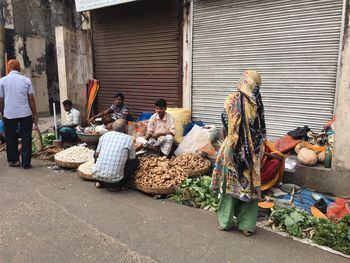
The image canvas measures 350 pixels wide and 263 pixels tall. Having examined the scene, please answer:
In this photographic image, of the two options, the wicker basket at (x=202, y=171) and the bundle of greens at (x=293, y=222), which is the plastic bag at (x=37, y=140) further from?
the bundle of greens at (x=293, y=222)

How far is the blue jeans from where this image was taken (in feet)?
24.8

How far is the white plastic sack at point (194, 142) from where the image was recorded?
19.8ft

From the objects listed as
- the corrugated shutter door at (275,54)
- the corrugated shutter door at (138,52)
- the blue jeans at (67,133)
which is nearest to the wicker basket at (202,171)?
the corrugated shutter door at (275,54)

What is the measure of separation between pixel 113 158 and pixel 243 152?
7.02ft

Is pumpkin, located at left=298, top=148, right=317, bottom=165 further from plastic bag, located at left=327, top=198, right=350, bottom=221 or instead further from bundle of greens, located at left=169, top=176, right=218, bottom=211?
bundle of greens, located at left=169, top=176, right=218, bottom=211

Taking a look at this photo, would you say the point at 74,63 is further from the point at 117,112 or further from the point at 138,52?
the point at 117,112

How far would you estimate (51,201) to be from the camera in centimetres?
462

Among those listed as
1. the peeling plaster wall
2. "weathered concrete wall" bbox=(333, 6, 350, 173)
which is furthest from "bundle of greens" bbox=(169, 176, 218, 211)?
the peeling plaster wall

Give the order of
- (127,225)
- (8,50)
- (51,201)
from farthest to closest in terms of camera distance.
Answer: (8,50)
(51,201)
(127,225)

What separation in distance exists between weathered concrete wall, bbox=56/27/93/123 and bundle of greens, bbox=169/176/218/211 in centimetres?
523

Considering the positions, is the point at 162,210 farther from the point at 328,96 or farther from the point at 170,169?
the point at 328,96

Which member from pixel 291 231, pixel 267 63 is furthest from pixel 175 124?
pixel 291 231

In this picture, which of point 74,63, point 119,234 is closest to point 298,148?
point 119,234

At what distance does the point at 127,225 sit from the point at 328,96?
4032mm
